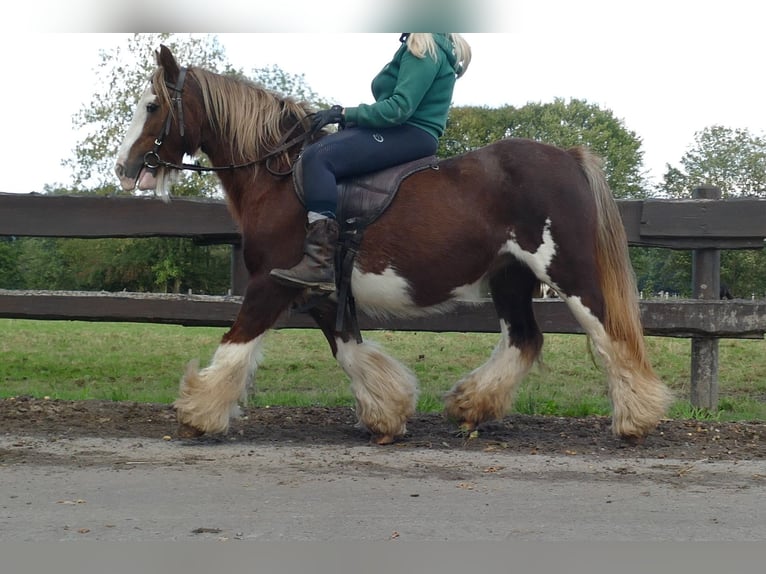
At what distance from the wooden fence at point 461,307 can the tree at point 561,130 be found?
29202 millimetres

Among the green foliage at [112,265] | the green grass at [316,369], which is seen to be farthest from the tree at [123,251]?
the green grass at [316,369]

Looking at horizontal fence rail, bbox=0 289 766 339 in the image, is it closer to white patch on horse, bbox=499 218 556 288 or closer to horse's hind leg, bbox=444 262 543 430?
horse's hind leg, bbox=444 262 543 430

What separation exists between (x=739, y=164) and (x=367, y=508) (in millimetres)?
19814

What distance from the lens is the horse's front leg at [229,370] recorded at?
5.05 m

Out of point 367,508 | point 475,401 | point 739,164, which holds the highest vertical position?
point 739,164

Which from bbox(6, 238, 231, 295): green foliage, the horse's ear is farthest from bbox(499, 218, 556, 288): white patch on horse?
bbox(6, 238, 231, 295): green foliage

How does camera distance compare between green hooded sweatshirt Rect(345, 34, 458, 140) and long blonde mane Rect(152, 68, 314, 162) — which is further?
long blonde mane Rect(152, 68, 314, 162)

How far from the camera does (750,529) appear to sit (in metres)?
3.31

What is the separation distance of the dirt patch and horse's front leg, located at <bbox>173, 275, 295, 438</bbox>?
28 cm

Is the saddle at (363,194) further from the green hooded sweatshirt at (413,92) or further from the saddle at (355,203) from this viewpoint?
the green hooded sweatshirt at (413,92)

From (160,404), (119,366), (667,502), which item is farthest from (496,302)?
(119,366)

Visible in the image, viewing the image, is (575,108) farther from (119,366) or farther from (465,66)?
(465,66)

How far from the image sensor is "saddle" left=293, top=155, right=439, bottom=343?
5191mm

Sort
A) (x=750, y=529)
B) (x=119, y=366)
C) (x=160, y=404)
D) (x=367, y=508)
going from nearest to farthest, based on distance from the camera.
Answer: (x=750, y=529) → (x=367, y=508) → (x=160, y=404) → (x=119, y=366)
